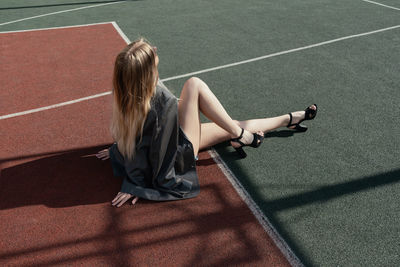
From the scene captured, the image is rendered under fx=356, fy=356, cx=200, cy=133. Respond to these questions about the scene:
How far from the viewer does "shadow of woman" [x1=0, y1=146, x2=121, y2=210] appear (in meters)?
3.42

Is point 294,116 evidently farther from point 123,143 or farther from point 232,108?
point 123,143

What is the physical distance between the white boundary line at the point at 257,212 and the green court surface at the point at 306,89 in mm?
60

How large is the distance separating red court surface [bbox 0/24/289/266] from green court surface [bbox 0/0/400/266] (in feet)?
1.27

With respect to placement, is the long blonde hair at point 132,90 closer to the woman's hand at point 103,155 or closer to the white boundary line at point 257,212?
the woman's hand at point 103,155

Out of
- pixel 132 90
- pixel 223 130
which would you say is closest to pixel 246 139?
pixel 223 130

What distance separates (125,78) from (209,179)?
1.41m

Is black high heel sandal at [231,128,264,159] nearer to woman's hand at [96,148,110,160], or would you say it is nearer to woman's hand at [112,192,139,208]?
woman's hand at [112,192,139,208]

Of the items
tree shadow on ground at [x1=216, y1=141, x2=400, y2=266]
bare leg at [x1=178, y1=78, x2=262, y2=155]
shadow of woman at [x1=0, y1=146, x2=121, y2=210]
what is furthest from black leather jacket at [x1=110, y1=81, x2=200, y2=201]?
tree shadow on ground at [x1=216, y1=141, x2=400, y2=266]

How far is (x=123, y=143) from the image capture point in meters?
3.14

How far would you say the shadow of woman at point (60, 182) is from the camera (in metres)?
3.42

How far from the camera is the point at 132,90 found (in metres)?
2.90

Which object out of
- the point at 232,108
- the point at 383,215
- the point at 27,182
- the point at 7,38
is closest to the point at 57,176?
the point at 27,182

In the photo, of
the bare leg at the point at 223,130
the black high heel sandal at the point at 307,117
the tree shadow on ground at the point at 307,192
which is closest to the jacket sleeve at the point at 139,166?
the bare leg at the point at 223,130

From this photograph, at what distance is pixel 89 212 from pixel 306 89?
359 centimetres
